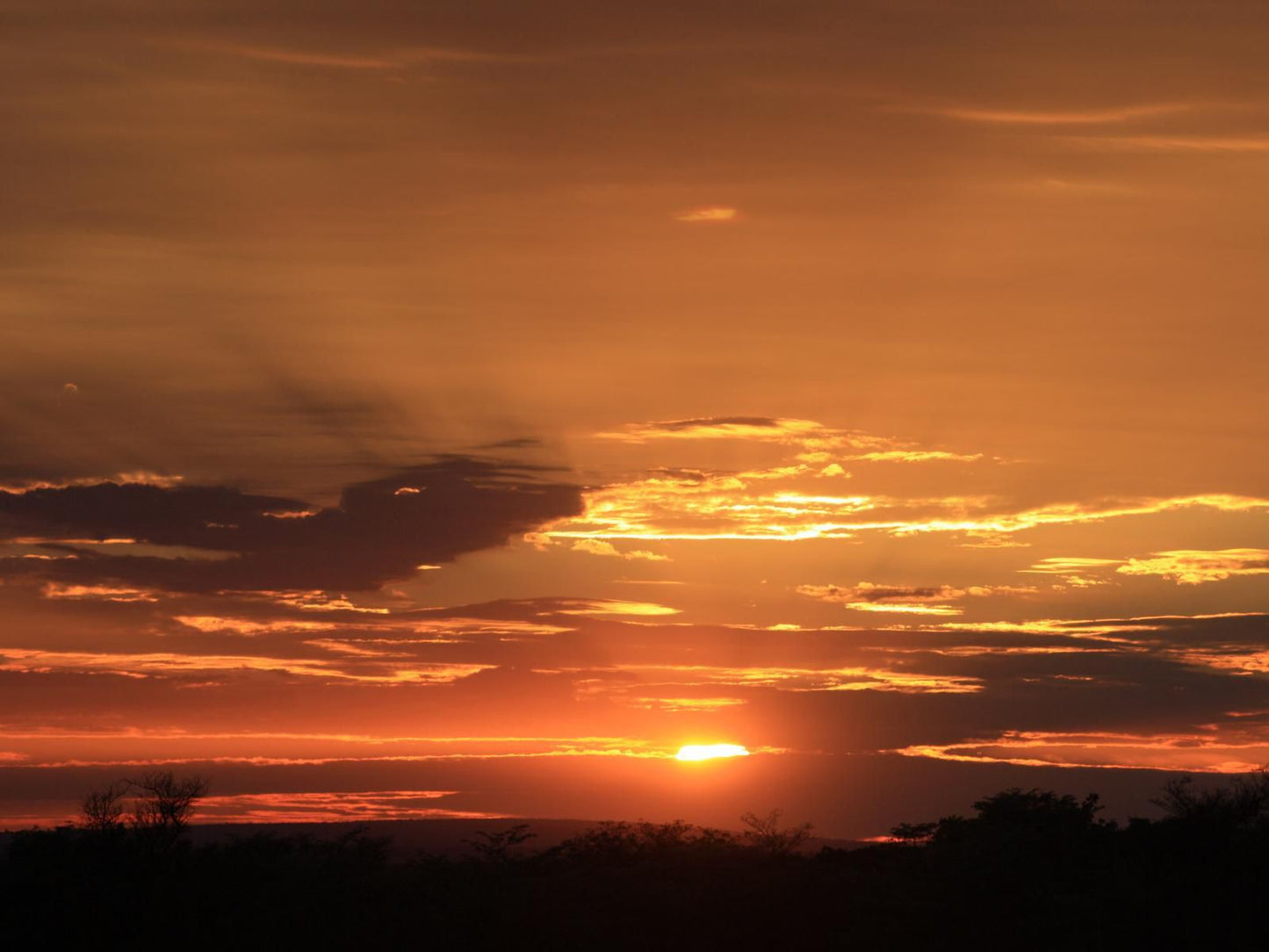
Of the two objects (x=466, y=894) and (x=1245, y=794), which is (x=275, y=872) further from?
(x=1245, y=794)

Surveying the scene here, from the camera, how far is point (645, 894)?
44.9 meters

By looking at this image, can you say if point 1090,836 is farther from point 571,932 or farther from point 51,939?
point 51,939

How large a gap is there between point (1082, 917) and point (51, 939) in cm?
2793

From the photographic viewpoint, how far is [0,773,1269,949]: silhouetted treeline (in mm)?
39531

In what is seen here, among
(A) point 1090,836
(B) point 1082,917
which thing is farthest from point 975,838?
(B) point 1082,917

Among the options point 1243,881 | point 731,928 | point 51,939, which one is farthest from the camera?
point 1243,881

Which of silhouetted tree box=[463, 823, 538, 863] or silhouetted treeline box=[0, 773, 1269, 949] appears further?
silhouetted tree box=[463, 823, 538, 863]

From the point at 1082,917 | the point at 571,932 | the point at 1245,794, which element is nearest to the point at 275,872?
the point at 571,932

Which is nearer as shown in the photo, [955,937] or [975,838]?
[955,937]

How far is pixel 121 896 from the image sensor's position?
4053 centimetres

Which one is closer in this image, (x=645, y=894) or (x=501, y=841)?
(x=645, y=894)

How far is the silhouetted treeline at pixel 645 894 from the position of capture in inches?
1556

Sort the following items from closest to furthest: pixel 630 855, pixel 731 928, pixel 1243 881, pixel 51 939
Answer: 1. pixel 51 939
2. pixel 731 928
3. pixel 1243 881
4. pixel 630 855

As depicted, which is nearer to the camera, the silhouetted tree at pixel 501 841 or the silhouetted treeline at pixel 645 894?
the silhouetted treeline at pixel 645 894
